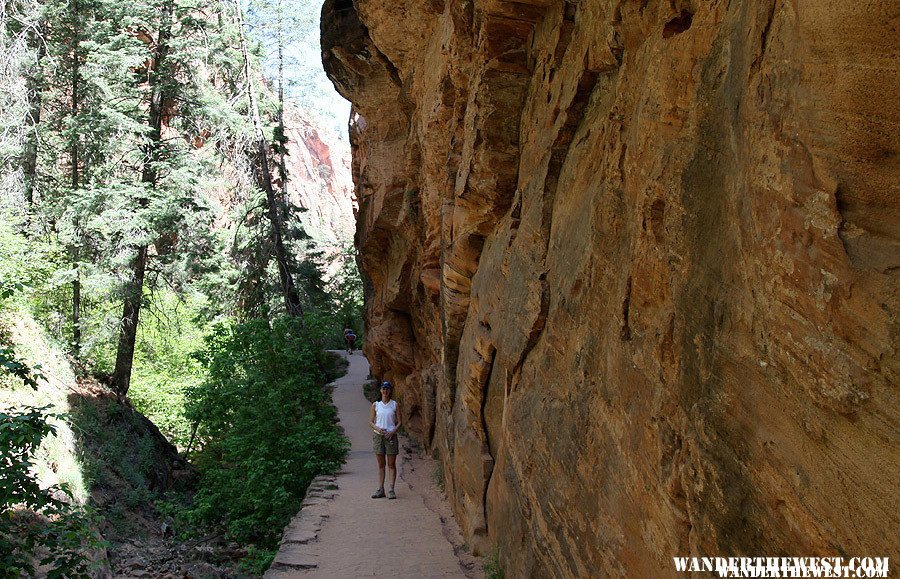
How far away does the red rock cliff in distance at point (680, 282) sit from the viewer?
2.34 meters

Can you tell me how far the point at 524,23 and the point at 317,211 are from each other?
170 feet

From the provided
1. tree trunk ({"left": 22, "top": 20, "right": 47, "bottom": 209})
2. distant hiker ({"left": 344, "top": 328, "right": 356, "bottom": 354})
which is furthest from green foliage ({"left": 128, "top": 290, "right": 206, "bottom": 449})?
distant hiker ({"left": 344, "top": 328, "right": 356, "bottom": 354})

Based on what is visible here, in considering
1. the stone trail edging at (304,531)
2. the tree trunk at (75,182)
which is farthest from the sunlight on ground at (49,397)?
the stone trail edging at (304,531)

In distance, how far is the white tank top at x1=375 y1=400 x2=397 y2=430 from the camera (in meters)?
9.89

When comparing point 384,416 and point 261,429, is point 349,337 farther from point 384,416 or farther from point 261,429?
point 384,416

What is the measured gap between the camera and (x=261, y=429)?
1190cm

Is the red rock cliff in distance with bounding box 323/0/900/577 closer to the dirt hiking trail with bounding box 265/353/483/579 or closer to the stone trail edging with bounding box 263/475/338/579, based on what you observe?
the dirt hiking trail with bounding box 265/353/483/579

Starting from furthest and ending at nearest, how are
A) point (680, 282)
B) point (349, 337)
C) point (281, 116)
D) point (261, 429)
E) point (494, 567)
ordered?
1. point (349, 337)
2. point (281, 116)
3. point (261, 429)
4. point (494, 567)
5. point (680, 282)

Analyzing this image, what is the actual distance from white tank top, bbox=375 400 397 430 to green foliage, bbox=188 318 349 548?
1863mm

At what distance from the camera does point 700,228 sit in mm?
3346

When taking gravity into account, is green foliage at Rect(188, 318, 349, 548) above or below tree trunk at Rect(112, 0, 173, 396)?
below

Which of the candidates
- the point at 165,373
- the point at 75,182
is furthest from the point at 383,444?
the point at 165,373

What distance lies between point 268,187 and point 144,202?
2.99m

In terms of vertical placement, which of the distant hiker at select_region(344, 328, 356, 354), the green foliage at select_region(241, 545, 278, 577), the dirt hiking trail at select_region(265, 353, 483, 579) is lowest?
the green foliage at select_region(241, 545, 278, 577)
